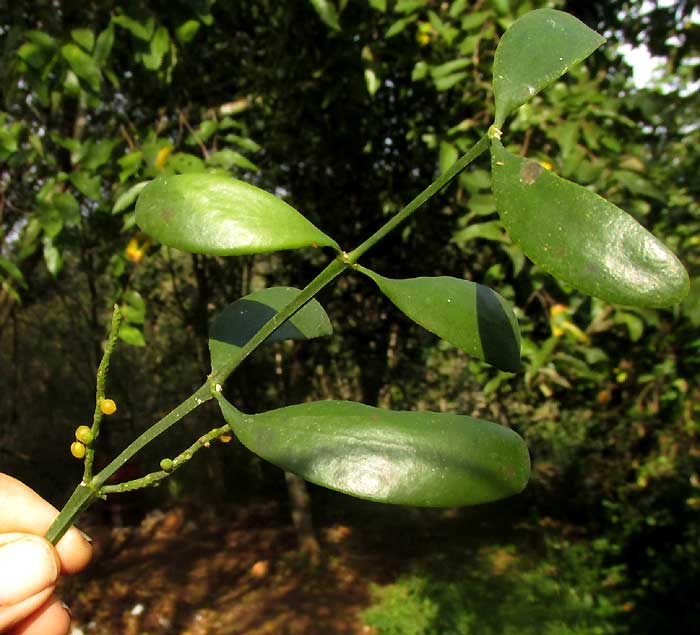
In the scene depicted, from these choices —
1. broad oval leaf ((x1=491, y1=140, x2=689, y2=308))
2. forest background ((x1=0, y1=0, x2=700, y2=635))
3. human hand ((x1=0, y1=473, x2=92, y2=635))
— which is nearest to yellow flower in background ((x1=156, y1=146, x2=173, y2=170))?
forest background ((x1=0, y1=0, x2=700, y2=635))

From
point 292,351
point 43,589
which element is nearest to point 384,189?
point 292,351

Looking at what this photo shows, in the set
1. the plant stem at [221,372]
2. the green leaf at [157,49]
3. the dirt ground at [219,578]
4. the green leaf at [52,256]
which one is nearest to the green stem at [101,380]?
the plant stem at [221,372]

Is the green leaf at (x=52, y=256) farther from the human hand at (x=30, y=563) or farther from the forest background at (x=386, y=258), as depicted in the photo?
the human hand at (x=30, y=563)

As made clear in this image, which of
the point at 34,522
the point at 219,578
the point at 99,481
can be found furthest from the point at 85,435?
the point at 219,578

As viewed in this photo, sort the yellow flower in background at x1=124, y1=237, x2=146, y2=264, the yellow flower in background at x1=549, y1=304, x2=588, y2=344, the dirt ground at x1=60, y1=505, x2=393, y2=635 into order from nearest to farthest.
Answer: the yellow flower in background at x1=124, y1=237, x2=146, y2=264, the yellow flower in background at x1=549, y1=304, x2=588, y2=344, the dirt ground at x1=60, y1=505, x2=393, y2=635

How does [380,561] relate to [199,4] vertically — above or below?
below

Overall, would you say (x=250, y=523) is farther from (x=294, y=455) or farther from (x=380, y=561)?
(x=294, y=455)

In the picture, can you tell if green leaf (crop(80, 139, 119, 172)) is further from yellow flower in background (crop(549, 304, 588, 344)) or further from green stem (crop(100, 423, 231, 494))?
green stem (crop(100, 423, 231, 494))
